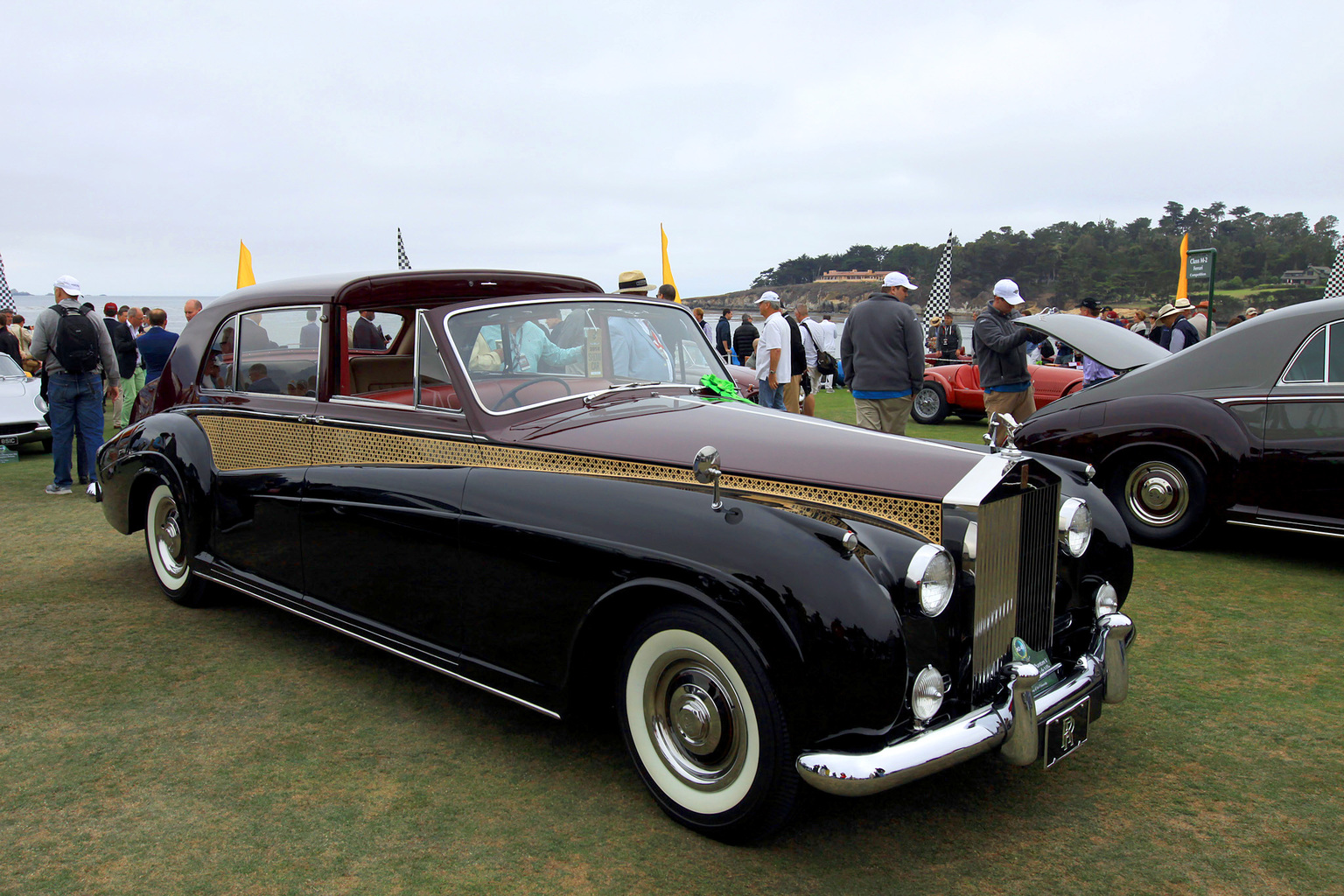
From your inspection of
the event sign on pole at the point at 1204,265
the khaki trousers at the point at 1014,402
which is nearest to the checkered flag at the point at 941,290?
the event sign on pole at the point at 1204,265

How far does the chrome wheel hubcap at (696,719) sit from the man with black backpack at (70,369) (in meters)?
6.44

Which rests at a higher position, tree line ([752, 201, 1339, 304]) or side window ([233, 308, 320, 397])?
tree line ([752, 201, 1339, 304])

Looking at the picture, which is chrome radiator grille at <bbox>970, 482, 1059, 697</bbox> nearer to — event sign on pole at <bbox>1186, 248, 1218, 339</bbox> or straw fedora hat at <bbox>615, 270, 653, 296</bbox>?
straw fedora hat at <bbox>615, 270, 653, 296</bbox>

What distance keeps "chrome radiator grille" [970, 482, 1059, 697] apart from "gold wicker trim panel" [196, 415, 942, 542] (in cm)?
21

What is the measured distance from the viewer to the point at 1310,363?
5.05 metres

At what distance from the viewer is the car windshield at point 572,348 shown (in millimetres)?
3400

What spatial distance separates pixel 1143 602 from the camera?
15.1 ft

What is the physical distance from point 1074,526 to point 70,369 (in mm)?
7874

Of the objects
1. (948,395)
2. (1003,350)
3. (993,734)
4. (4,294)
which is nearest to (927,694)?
(993,734)

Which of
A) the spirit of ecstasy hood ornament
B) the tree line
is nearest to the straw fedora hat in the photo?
the spirit of ecstasy hood ornament

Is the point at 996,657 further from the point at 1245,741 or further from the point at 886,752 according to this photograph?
the point at 1245,741

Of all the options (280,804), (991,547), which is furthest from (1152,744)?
(280,804)

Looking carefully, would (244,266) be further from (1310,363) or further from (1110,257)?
(1110,257)

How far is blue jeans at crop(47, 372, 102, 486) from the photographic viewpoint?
754 centimetres
